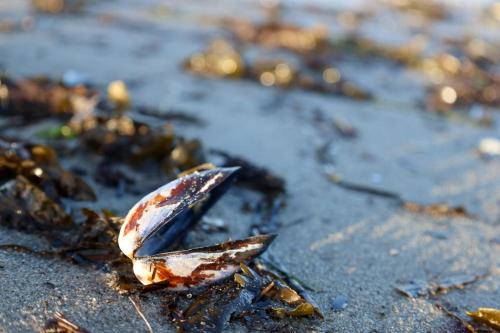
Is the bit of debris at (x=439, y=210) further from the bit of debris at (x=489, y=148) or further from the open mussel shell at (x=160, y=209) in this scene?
the open mussel shell at (x=160, y=209)

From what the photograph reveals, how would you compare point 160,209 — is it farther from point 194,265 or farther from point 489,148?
point 489,148

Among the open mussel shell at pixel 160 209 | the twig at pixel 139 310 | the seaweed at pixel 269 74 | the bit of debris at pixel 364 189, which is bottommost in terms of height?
the bit of debris at pixel 364 189

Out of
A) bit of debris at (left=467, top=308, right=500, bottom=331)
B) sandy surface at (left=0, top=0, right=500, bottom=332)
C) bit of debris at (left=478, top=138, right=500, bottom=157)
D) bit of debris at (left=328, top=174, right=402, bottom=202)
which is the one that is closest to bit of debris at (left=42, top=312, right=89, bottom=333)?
sandy surface at (left=0, top=0, right=500, bottom=332)

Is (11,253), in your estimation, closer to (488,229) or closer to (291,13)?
(488,229)

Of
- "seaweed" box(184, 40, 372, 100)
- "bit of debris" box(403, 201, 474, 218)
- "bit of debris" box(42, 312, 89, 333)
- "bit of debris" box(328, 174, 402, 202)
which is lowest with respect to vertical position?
"bit of debris" box(328, 174, 402, 202)

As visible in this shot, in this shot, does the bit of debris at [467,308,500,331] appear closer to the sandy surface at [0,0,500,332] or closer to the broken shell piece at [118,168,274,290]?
the sandy surface at [0,0,500,332]

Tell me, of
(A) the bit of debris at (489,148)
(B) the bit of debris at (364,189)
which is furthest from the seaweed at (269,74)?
(B) the bit of debris at (364,189)

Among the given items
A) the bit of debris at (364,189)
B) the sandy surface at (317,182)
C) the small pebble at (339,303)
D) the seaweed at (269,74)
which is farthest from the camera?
the seaweed at (269,74)
